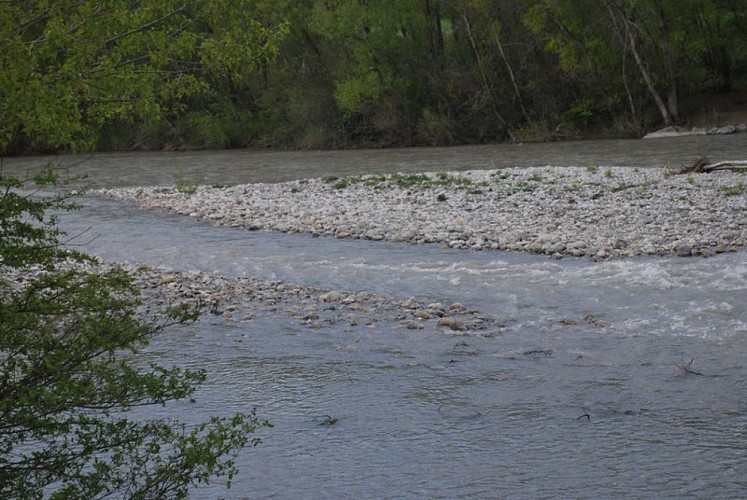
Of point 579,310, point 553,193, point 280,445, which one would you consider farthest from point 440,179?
point 280,445

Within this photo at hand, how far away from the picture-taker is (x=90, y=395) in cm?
493

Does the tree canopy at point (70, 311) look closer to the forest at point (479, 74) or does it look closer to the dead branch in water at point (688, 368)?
the dead branch in water at point (688, 368)

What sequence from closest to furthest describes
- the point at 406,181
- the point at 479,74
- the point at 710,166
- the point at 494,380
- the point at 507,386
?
the point at 507,386 < the point at 494,380 < the point at 710,166 < the point at 406,181 < the point at 479,74

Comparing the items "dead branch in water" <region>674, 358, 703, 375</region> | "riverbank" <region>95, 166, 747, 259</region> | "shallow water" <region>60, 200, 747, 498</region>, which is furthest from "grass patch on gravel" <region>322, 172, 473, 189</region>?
"dead branch in water" <region>674, 358, 703, 375</region>

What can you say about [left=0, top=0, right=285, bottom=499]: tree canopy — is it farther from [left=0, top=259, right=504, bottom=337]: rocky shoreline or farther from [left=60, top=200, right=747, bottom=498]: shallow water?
[left=0, top=259, right=504, bottom=337]: rocky shoreline

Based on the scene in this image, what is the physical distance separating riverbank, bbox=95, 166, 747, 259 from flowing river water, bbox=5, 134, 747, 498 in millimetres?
974

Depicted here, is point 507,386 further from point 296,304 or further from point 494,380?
point 296,304

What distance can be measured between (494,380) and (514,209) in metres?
10.4

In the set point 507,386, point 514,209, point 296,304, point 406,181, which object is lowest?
point 507,386

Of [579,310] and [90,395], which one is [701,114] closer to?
[579,310]

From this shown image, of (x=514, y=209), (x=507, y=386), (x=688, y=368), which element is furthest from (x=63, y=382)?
(x=514, y=209)

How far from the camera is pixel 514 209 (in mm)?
19516

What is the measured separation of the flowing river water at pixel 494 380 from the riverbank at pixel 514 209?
974mm

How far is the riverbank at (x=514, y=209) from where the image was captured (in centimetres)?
1595
